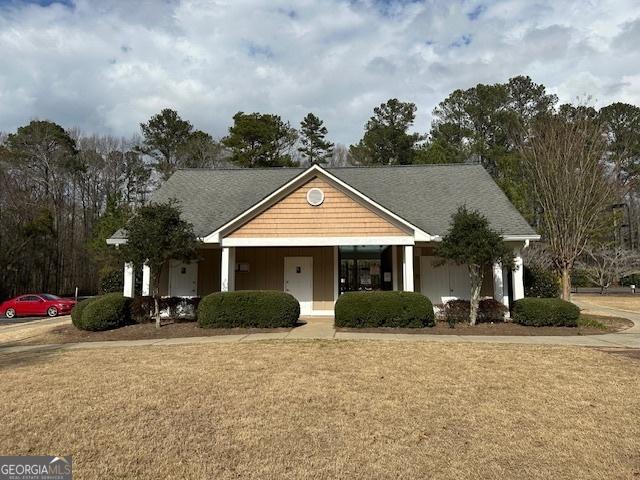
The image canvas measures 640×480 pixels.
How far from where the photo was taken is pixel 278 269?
58.5ft

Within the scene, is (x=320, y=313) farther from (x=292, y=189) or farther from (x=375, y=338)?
(x=375, y=338)

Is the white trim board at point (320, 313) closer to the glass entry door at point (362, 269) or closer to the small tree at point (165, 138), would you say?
the glass entry door at point (362, 269)

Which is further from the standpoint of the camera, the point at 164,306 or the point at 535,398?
the point at 164,306

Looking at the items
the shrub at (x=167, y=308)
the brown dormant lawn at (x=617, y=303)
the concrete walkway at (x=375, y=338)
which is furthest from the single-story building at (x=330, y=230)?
the brown dormant lawn at (x=617, y=303)

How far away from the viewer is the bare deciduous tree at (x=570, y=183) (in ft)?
61.1

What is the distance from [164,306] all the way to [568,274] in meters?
15.6

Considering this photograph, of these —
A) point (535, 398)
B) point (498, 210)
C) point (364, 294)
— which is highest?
point (498, 210)

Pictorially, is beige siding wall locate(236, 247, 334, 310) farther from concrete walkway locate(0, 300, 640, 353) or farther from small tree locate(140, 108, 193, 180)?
small tree locate(140, 108, 193, 180)

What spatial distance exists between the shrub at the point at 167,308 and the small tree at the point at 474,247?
854cm

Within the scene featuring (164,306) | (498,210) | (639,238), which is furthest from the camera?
(639,238)

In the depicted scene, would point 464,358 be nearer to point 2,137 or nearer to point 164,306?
point 164,306

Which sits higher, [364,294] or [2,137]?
[2,137]

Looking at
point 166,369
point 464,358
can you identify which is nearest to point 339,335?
point 464,358

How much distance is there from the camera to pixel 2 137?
1581 inches
